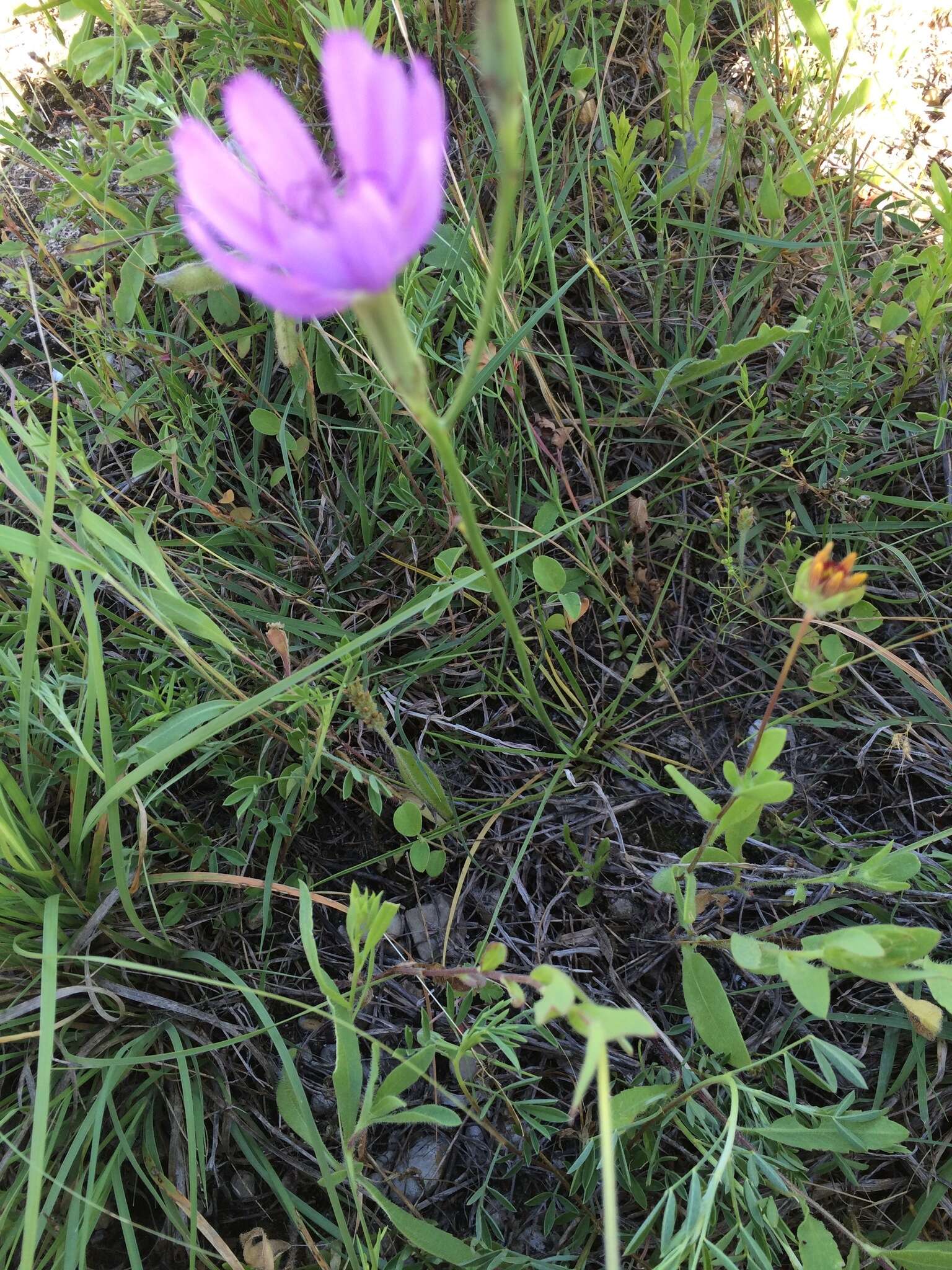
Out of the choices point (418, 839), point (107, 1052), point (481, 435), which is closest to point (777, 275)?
point (481, 435)

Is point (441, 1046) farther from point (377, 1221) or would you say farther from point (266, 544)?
point (266, 544)

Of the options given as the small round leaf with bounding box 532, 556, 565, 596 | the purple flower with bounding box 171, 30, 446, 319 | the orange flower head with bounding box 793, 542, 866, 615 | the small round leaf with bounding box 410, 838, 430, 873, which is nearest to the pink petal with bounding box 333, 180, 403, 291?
the purple flower with bounding box 171, 30, 446, 319

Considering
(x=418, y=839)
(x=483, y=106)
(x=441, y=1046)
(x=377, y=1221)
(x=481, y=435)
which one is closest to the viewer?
(x=441, y=1046)

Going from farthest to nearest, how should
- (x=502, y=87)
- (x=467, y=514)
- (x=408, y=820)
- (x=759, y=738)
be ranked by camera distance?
(x=408, y=820)
(x=759, y=738)
(x=467, y=514)
(x=502, y=87)

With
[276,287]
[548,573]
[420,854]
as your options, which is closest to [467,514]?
[276,287]

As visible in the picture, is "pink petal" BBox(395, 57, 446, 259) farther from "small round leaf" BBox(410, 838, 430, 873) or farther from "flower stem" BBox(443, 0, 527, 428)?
"small round leaf" BBox(410, 838, 430, 873)

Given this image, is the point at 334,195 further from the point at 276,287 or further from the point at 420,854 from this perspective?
the point at 420,854
